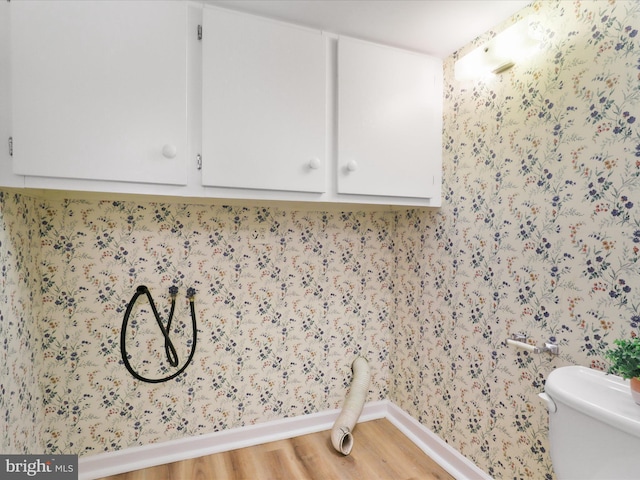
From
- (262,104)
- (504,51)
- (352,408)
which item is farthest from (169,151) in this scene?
(352,408)

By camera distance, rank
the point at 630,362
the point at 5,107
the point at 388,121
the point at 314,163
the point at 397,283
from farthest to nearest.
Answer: the point at 397,283
the point at 388,121
the point at 314,163
the point at 5,107
the point at 630,362

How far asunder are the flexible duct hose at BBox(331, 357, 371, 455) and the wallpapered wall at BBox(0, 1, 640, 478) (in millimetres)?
84

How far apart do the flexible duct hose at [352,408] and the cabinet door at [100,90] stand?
4.76ft

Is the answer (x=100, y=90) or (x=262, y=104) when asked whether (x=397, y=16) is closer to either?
(x=262, y=104)

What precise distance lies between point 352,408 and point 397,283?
76cm

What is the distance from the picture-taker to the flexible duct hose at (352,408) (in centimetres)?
179

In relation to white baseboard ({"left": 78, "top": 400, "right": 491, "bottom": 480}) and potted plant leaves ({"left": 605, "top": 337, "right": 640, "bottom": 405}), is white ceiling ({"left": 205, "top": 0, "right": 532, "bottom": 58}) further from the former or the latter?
white baseboard ({"left": 78, "top": 400, "right": 491, "bottom": 480})

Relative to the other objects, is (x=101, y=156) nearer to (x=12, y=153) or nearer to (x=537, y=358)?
(x=12, y=153)

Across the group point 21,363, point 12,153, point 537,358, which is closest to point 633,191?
point 537,358

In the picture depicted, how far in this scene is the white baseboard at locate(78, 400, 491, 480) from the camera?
162 cm

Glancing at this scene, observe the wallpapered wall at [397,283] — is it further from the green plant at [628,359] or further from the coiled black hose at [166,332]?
the green plant at [628,359]

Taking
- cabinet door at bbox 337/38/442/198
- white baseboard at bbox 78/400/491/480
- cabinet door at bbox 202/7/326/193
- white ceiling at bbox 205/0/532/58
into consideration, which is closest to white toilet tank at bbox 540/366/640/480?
white baseboard at bbox 78/400/491/480

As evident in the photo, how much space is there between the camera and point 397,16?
54.9 inches

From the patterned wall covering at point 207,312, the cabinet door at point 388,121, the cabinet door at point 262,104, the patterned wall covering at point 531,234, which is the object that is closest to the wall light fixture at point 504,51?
the patterned wall covering at point 531,234
